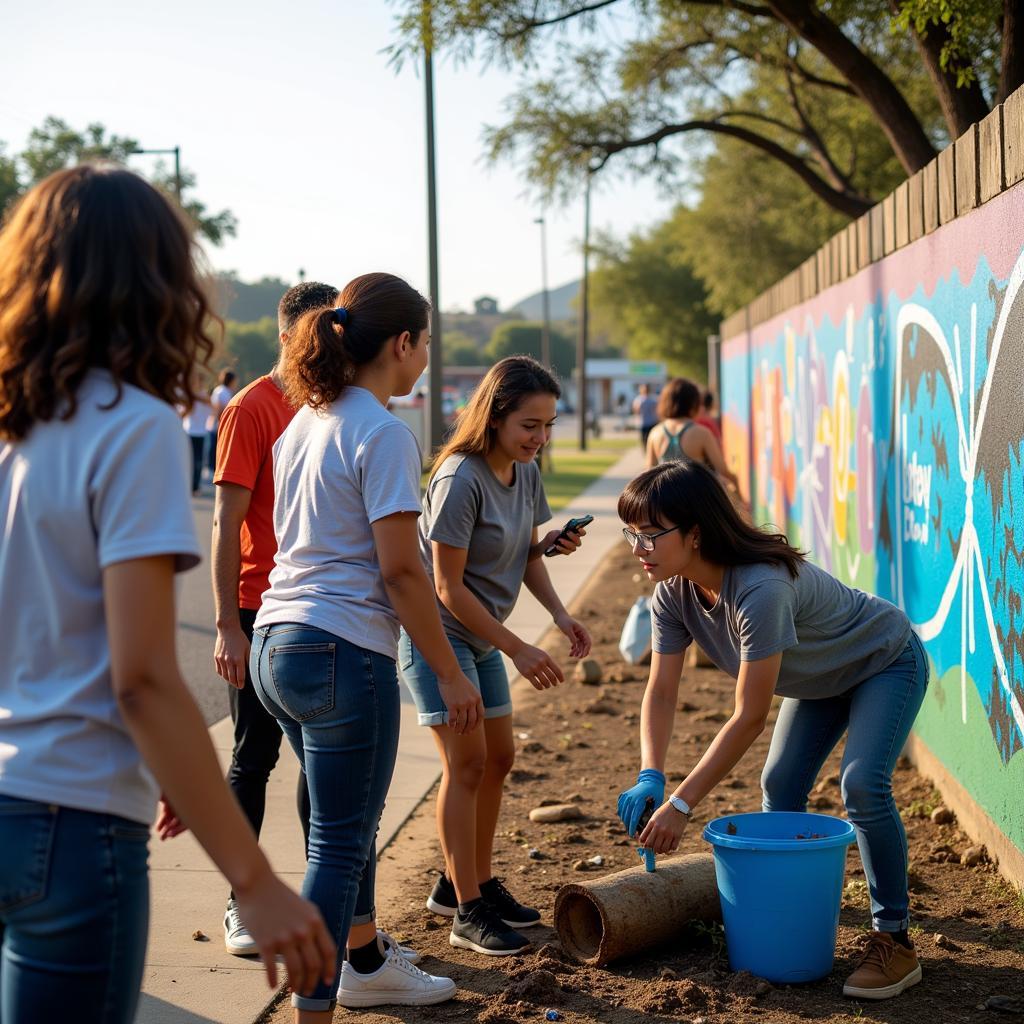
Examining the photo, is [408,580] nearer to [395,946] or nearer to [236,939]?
[395,946]

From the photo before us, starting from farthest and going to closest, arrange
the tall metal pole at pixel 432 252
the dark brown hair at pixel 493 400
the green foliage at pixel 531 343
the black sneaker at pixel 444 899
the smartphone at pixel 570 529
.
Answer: the green foliage at pixel 531 343
the tall metal pole at pixel 432 252
the black sneaker at pixel 444 899
the smartphone at pixel 570 529
the dark brown hair at pixel 493 400

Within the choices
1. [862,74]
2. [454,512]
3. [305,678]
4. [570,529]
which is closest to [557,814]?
[570,529]

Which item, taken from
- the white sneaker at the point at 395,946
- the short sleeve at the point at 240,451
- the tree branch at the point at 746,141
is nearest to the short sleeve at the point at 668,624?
the white sneaker at the point at 395,946

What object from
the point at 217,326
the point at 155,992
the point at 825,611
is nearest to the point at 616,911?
the point at 825,611

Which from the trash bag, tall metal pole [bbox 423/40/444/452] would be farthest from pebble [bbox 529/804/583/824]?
tall metal pole [bbox 423/40/444/452]

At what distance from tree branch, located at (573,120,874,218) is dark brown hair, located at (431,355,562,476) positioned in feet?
Result: 40.4

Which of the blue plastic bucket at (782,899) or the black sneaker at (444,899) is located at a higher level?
the blue plastic bucket at (782,899)

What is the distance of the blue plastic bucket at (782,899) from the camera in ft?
12.3

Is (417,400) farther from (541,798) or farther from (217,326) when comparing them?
(217,326)

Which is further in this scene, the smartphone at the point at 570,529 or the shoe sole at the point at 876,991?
the smartphone at the point at 570,529

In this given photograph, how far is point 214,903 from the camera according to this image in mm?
4777

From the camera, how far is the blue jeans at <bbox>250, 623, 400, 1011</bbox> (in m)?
3.14

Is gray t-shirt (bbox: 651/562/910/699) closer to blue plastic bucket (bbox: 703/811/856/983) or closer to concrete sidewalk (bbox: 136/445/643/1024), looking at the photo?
blue plastic bucket (bbox: 703/811/856/983)

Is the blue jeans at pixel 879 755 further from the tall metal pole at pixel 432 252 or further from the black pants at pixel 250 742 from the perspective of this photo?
the tall metal pole at pixel 432 252
